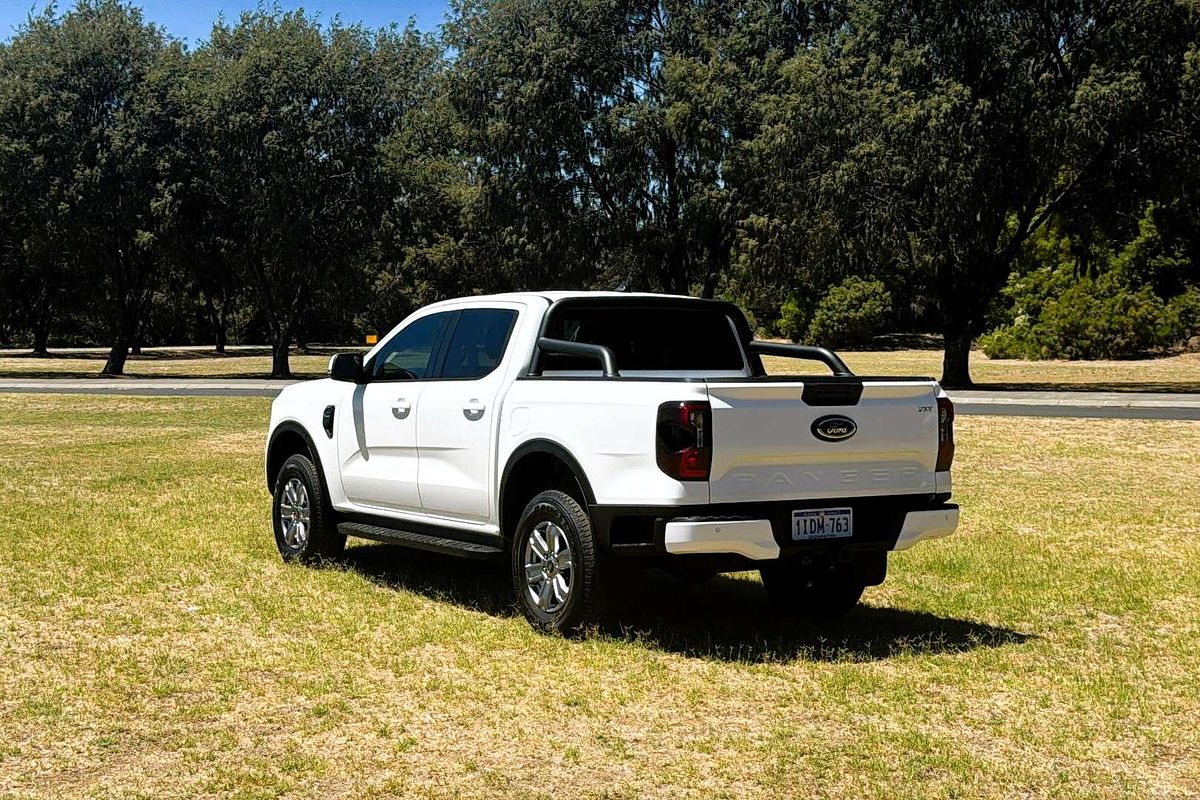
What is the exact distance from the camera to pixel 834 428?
297 inches

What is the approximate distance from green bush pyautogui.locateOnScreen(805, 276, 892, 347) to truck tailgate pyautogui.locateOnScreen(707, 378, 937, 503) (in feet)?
196

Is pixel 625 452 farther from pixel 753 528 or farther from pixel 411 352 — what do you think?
pixel 411 352

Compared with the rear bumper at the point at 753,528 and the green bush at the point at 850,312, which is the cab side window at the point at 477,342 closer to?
the rear bumper at the point at 753,528

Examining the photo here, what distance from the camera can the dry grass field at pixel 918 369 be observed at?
38.4m

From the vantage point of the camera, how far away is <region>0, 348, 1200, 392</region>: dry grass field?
126ft

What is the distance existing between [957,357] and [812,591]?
1144 inches

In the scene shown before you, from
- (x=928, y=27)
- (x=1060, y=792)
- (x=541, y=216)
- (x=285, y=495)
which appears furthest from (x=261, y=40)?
(x=1060, y=792)

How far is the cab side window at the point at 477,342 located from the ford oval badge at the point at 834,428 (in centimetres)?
204

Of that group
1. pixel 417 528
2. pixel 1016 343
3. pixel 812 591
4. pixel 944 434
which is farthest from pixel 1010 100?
pixel 417 528

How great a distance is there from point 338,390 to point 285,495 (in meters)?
1.02

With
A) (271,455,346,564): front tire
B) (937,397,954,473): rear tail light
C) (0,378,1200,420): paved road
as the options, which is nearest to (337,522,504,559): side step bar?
(271,455,346,564): front tire

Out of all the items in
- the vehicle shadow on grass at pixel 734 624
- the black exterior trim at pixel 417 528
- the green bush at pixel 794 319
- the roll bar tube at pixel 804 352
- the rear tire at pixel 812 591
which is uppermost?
the green bush at pixel 794 319

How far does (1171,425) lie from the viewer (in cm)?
Result: 2303

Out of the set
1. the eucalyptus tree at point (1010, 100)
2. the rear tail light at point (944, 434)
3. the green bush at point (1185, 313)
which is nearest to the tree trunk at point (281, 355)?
the eucalyptus tree at point (1010, 100)
